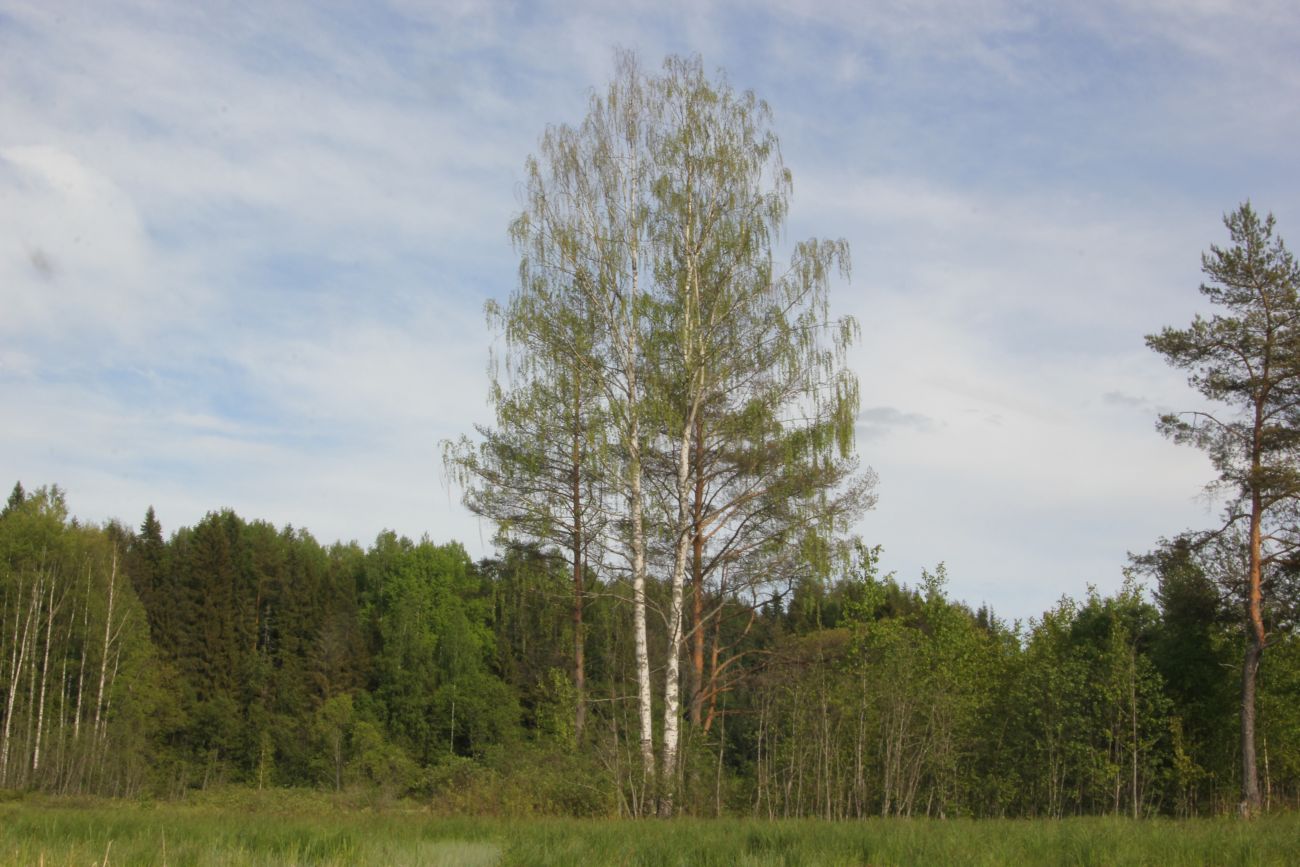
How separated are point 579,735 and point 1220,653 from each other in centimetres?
1635

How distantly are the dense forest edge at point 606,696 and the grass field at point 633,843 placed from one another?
16.9 ft

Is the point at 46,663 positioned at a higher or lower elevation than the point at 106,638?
lower

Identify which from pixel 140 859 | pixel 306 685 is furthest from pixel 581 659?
pixel 306 685

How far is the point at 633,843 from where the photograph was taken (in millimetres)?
9266

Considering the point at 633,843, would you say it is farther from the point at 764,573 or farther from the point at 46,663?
the point at 46,663

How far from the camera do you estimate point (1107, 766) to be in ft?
73.1

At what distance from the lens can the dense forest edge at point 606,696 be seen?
18.7 metres

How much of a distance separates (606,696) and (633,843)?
1926 centimetres

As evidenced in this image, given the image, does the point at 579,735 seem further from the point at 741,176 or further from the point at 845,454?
the point at 741,176

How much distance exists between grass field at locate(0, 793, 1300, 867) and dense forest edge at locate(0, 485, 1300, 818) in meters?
5.14

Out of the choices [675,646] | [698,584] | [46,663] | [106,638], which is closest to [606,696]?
[698,584]

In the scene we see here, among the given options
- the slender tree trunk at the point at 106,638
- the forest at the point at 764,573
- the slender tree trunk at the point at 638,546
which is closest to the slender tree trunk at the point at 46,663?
the slender tree trunk at the point at 106,638

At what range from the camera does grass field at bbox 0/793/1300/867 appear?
7.95m

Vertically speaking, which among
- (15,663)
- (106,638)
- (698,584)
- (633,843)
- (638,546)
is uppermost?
(638,546)
